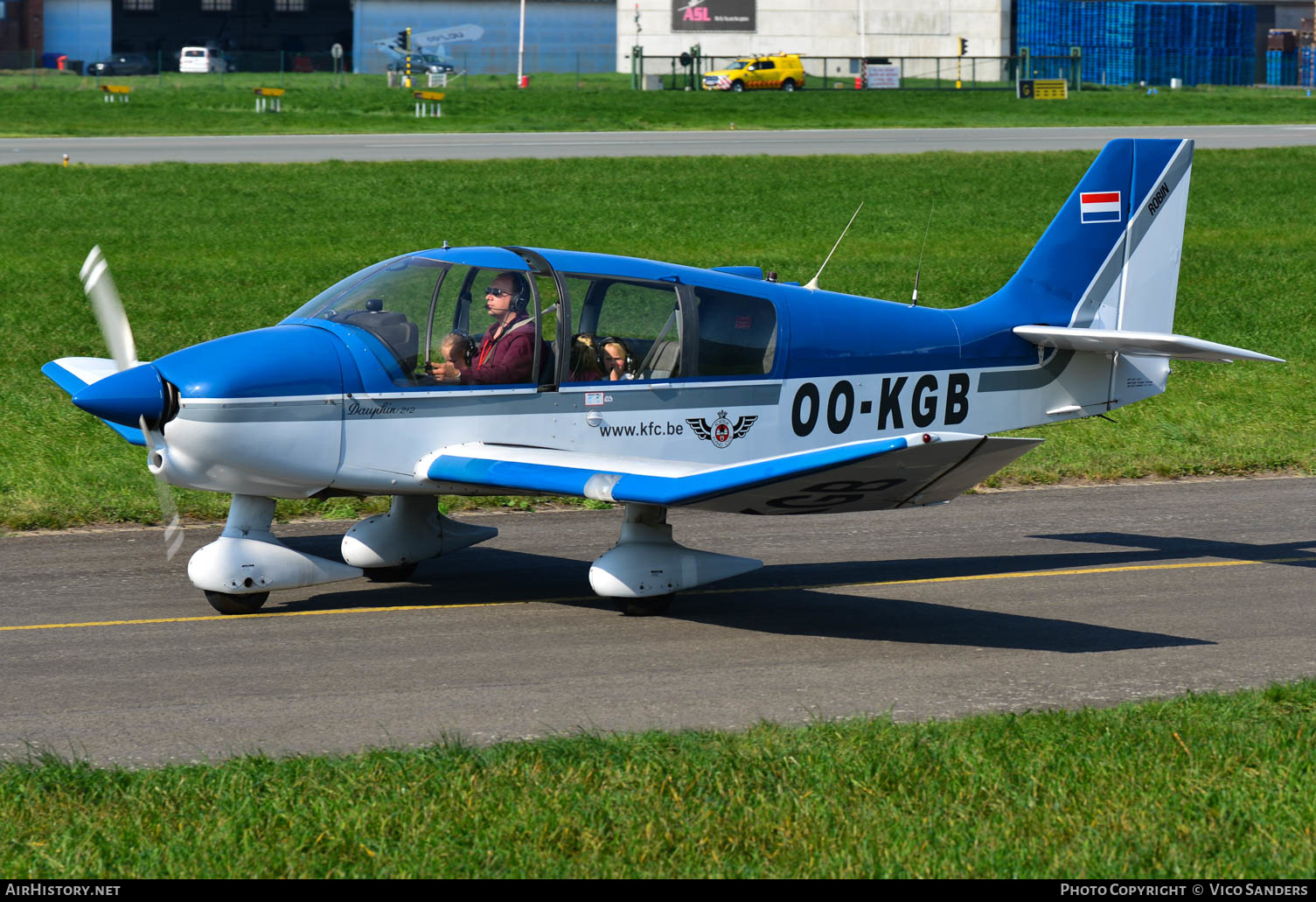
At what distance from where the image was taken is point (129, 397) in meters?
8.42

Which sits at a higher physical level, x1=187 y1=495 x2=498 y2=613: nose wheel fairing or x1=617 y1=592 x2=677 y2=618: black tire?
x1=187 y1=495 x2=498 y2=613: nose wheel fairing

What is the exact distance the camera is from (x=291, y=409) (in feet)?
29.0

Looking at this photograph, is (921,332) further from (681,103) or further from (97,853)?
(681,103)

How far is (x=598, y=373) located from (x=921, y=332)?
2.41 meters

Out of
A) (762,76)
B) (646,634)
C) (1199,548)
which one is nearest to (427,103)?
(762,76)

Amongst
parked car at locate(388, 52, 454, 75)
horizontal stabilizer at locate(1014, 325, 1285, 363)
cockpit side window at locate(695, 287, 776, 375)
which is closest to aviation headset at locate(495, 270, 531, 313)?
cockpit side window at locate(695, 287, 776, 375)

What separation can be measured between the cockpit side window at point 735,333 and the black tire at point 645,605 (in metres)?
1.47

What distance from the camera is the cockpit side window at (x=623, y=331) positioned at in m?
9.57

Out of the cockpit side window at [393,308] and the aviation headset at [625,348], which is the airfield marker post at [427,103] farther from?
the aviation headset at [625,348]

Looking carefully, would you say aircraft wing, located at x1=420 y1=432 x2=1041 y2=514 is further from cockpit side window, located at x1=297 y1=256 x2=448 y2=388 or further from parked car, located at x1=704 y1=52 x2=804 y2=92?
parked car, located at x1=704 y1=52 x2=804 y2=92

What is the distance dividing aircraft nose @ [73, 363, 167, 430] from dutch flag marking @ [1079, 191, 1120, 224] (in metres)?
6.74

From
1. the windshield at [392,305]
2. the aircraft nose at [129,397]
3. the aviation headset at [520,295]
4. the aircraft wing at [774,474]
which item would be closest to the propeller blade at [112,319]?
the aircraft nose at [129,397]

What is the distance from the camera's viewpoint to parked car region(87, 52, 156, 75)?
86.4m

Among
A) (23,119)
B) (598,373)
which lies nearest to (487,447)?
(598,373)
